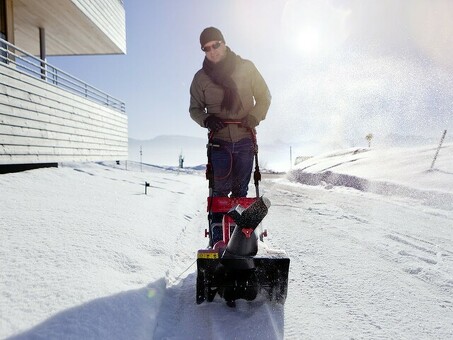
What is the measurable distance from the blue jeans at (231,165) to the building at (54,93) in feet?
19.9

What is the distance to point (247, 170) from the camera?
2.89m

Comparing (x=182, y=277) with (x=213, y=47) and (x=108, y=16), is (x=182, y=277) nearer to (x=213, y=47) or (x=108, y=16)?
(x=213, y=47)

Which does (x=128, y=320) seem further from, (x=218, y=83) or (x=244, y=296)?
(x=218, y=83)

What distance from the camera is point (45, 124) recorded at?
333 inches

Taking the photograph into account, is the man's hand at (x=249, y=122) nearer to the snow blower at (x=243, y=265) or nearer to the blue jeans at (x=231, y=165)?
the blue jeans at (x=231, y=165)

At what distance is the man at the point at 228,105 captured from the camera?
8.79 feet

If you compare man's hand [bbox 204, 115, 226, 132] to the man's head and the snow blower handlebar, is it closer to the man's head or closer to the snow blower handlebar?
the snow blower handlebar

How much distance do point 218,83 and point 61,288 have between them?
6.53ft

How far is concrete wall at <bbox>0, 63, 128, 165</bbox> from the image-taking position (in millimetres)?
6902

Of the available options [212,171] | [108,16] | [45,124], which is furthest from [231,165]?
[108,16]

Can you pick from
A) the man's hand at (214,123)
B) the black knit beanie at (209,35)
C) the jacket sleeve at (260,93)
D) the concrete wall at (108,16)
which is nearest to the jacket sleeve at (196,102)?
the man's hand at (214,123)

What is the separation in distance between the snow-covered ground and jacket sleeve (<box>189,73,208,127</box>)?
1428 mm

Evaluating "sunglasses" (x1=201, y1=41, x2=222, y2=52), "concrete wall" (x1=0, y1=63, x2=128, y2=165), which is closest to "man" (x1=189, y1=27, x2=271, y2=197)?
"sunglasses" (x1=201, y1=41, x2=222, y2=52)

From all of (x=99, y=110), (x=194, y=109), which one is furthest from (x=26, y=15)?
(x=194, y=109)
